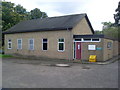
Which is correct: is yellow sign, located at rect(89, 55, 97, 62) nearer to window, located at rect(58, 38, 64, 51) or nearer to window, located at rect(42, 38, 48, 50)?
window, located at rect(58, 38, 64, 51)

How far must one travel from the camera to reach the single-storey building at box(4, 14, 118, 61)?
16359 millimetres

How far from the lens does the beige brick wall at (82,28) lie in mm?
18297

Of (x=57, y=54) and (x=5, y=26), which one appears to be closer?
(x=57, y=54)

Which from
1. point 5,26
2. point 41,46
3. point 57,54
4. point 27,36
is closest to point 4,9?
point 5,26

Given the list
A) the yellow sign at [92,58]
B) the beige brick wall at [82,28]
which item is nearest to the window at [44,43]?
the beige brick wall at [82,28]

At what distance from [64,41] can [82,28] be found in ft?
12.5

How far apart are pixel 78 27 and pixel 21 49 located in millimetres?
9279

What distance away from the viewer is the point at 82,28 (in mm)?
19938

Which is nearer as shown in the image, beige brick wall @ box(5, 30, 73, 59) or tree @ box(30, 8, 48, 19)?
beige brick wall @ box(5, 30, 73, 59)

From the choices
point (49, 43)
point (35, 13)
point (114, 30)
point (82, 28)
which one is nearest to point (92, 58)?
point (82, 28)

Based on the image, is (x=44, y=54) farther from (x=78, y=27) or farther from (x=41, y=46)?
(x=78, y=27)

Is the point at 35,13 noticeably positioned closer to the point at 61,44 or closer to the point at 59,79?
the point at 61,44

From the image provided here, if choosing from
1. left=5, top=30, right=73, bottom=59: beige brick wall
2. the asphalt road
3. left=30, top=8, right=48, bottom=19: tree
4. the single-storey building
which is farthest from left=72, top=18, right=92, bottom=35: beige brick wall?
left=30, top=8, right=48, bottom=19: tree

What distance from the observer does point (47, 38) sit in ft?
63.2
